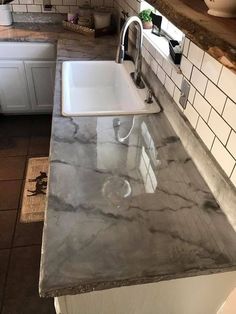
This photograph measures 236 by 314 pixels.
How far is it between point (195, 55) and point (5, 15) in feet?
7.46

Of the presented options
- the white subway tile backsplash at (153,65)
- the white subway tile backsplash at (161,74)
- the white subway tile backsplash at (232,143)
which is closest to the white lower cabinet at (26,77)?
the white subway tile backsplash at (153,65)

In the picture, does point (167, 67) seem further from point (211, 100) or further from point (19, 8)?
point (19, 8)

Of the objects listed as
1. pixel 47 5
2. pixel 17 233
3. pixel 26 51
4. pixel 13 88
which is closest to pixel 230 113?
pixel 17 233

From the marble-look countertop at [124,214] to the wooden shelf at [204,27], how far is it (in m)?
0.52

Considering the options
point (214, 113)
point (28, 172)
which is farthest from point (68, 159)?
point (28, 172)

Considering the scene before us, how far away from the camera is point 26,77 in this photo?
8.51 ft

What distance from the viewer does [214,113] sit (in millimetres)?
933

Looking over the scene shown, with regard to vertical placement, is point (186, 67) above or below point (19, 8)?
above

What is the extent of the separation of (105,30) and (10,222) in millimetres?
1916

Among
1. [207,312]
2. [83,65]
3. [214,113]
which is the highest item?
[214,113]

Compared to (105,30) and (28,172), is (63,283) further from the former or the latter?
(105,30)

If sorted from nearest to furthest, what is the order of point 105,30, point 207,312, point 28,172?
point 207,312, point 28,172, point 105,30

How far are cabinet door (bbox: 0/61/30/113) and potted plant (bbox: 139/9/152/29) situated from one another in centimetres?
133

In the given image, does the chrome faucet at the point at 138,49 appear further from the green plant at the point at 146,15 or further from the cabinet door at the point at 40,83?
the cabinet door at the point at 40,83
